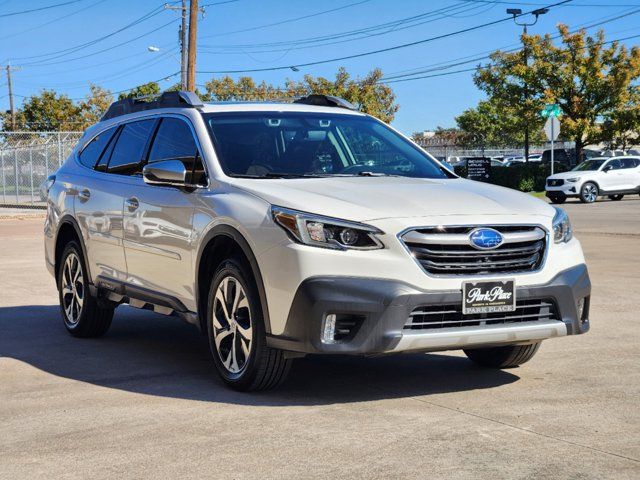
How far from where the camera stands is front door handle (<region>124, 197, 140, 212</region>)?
24.4ft

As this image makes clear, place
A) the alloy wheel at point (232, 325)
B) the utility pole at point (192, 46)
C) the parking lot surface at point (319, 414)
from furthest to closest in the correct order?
the utility pole at point (192, 46) → the alloy wheel at point (232, 325) → the parking lot surface at point (319, 414)

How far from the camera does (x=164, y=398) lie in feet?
20.3

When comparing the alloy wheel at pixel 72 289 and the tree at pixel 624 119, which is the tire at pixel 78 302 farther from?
the tree at pixel 624 119

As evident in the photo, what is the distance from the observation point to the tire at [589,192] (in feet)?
115

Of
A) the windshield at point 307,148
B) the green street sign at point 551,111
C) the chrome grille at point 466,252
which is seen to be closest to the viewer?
the chrome grille at point 466,252

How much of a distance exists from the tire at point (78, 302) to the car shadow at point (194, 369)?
0.33 ft

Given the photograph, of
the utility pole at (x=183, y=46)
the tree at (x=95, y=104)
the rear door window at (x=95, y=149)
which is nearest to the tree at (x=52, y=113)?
the tree at (x=95, y=104)

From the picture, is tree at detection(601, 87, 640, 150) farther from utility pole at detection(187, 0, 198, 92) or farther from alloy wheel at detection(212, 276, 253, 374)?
alloy wheel at detection(212, 276, 253, 374)

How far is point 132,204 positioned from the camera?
24.6ft

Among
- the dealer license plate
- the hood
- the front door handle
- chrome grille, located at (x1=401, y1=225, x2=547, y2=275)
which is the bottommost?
the dealer license plate

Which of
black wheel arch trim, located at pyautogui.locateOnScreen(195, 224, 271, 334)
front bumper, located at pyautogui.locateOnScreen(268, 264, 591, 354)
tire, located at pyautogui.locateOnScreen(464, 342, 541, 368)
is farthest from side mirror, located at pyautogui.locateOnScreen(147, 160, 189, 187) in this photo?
tire, located at pyautogui.locateOnScreen(464, 342, 541, 368)

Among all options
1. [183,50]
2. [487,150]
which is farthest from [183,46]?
[487,150]

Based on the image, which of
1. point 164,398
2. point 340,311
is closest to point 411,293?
point 340,311

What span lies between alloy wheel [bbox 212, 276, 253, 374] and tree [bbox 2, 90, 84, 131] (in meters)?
73.4
